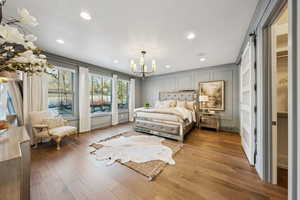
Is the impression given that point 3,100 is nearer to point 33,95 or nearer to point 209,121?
point 33,95

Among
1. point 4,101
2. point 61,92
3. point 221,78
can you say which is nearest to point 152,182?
point 4,101

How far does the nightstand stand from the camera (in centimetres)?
463

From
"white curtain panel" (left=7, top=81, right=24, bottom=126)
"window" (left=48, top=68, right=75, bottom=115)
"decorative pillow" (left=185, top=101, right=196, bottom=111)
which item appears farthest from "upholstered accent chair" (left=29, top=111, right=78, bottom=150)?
"decorative pillow" (left=185, top=101, right=196, bottom=111)

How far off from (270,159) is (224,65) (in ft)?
13.0

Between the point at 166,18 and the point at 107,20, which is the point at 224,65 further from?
the point at 107,20

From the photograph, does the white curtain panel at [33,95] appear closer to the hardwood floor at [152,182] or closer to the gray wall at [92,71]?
the gray wall at [92,71]

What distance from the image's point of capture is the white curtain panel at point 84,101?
14.2ft

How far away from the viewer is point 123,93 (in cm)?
639

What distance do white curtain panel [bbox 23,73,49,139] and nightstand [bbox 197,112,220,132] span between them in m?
5.63

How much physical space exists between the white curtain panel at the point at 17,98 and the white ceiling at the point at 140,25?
1280mm

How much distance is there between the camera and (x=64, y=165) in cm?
222

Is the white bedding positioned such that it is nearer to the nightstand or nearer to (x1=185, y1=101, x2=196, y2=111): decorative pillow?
(x1=185, y1=101, x2=196, y2=111): decorative pillow

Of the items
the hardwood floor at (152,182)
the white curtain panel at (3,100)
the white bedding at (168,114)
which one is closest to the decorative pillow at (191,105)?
the white bedding at (168,114)

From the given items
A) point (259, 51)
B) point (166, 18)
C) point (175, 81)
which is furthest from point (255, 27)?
point (175, 81)
